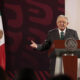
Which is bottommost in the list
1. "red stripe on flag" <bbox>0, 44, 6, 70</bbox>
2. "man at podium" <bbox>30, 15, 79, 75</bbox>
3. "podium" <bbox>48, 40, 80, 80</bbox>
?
"red stripe on flag" <bbox>0, 44, 6, 70</bbox>

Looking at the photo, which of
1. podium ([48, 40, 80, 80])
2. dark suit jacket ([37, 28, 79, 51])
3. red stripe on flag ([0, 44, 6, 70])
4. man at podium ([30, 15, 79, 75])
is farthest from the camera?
red stripe on flag ([0, 44, 6, 70])

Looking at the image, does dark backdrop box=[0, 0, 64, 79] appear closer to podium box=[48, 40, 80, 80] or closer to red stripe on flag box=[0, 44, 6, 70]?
red stripe on flag box=[0, 44, 6, 70]

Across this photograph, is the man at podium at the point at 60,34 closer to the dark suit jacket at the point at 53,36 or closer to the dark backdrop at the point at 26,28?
the dark suit jacket at the point at 53,36

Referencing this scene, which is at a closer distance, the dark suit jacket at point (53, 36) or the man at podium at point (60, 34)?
the man at podium at point (60, 34)

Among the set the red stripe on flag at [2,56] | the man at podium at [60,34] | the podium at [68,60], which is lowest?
the red stripe on flag at [2,56]

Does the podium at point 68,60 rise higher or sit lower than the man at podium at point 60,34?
lower

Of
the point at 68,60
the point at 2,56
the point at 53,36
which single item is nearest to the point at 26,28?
the point at 2,56

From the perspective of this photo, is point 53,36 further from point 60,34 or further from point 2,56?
point 2,56

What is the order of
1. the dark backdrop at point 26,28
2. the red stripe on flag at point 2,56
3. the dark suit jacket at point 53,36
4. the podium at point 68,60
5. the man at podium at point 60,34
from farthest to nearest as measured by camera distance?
the dark backdrop at point 26,28, the red stripe on flag at point 2,56, the dark suit jacket at point 53,36, the man at podium at point 60,34, the podium at point 68,60

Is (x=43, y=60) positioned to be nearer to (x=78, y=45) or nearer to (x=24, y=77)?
(x=78, y=45)

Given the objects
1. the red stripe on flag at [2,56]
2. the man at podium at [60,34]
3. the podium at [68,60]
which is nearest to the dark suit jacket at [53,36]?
the man at podium at [60,34]

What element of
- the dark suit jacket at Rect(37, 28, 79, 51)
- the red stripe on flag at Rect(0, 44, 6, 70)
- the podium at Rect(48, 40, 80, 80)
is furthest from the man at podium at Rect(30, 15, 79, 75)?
the red stripe on flag at Rect(0, 44, 6, 70)

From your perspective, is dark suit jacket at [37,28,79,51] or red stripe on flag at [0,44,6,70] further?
Answer: red stripe on flag at [0,44,6,70]

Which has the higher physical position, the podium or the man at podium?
the man at podium
